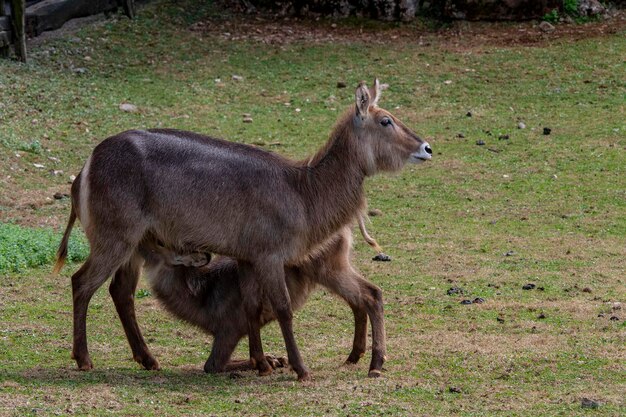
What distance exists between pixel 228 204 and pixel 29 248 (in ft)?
10.2

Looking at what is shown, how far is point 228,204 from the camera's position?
7.09 meters

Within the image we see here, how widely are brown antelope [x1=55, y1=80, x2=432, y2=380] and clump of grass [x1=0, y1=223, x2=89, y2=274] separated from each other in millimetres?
2129

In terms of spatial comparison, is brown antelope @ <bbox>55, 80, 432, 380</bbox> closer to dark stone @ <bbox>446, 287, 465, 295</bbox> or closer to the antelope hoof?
the antelope hoof

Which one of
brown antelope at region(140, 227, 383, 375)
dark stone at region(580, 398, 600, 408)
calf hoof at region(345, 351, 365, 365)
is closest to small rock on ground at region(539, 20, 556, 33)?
brown antelope at region(140, 227, 383, 375)

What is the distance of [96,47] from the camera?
16062 mm

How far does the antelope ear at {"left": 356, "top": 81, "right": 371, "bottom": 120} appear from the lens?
7270 mm

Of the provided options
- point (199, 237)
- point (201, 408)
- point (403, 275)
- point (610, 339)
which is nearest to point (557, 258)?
point (403, 275)

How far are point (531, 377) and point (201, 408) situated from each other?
203cm

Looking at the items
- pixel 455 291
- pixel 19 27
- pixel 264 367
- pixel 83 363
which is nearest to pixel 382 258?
pixel 455 291

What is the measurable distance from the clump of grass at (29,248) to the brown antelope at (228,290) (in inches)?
83.0

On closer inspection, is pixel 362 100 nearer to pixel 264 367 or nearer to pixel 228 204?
pixel 228 204

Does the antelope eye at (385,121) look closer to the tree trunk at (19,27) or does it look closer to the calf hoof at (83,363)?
the calf hoof at (83,363)

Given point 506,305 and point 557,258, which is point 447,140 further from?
point 506,305

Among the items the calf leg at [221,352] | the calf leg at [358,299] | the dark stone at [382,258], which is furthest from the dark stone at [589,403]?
the dark stone at [382,258]
